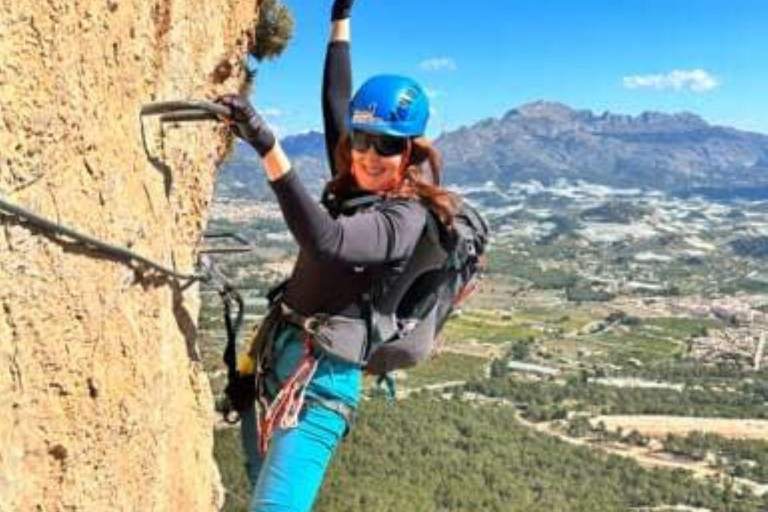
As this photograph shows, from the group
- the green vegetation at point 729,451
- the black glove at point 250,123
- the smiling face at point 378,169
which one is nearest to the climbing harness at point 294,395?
the smiling face at point 378,169

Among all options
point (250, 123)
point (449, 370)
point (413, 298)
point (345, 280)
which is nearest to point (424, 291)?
point (413, 298)

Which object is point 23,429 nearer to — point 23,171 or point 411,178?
point 23,171

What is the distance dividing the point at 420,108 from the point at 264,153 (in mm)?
707

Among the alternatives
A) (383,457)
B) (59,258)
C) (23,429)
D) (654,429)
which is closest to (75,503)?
(23,429)

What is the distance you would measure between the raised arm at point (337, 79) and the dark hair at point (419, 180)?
0.33 metres

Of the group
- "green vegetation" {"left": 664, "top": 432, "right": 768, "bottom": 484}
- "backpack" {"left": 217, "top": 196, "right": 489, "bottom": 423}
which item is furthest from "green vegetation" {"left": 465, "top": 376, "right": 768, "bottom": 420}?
"backpack" {"left": 217, "top": 196, "right": 489, "bottom": 423}

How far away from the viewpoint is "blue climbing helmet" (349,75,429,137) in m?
3.53

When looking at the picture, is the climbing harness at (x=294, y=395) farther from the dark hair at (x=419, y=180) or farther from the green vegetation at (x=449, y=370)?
the green vegetation at (x=449, y=370)

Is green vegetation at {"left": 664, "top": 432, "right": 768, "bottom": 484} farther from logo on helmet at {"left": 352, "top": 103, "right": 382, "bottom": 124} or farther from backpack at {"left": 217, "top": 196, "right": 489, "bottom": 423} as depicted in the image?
logo on helmet at {"left": 352, "top": 103, "right": 382, "bottom": 124}

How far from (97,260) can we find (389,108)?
1.09 metres

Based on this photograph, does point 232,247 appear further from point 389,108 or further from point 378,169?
point 389,108

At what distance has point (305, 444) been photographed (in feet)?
11.9

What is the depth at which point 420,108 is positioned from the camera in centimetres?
361

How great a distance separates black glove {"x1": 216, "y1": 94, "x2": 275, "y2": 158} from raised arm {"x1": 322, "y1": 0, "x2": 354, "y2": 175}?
1067 mm
